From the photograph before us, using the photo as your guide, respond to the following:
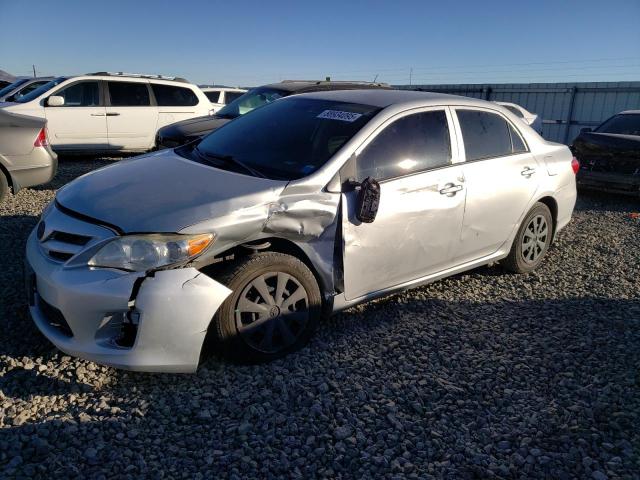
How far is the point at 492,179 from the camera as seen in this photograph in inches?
164

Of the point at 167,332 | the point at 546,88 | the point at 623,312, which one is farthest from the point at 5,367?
the point at 546,88

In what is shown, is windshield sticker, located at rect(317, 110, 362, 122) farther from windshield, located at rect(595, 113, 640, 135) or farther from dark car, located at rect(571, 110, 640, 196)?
windshield, located at rect(595, 113, 640, 135)

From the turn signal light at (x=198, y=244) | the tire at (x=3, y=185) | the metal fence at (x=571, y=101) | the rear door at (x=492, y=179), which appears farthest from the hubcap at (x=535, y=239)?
the metal fence at (x=571, y=101)

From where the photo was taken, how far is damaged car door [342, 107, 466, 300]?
3363mm

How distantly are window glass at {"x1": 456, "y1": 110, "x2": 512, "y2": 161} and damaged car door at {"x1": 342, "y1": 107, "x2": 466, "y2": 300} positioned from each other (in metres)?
0.19

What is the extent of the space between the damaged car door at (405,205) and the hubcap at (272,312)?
39cm

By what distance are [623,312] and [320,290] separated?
8.81 feet

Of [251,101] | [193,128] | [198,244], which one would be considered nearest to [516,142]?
[198,244]

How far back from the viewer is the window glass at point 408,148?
3.47 meters

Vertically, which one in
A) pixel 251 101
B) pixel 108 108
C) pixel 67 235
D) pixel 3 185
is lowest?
pixel 3 185

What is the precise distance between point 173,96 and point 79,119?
2.04m

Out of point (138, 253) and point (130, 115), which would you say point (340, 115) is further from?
point (130, 115)

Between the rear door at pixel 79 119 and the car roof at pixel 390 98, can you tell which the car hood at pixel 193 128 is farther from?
the car roof at pixel 390 98

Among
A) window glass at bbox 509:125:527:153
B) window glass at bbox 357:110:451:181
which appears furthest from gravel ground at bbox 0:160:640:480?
window glass at bbox 509:125:527:153
